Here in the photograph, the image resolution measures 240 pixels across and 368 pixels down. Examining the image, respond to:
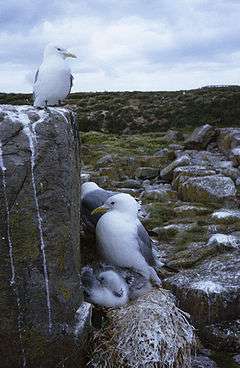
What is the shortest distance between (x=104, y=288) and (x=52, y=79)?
2179 millimetres

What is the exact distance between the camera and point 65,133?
5.12 meters

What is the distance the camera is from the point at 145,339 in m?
5.22

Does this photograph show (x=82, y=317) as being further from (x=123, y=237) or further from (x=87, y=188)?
(x=87, y=188)

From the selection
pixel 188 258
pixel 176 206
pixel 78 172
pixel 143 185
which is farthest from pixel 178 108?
pixel 78 172

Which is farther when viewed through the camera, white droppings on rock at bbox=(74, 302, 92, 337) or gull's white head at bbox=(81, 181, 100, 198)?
gull's white head at bbox=(81, 181, 100, 198)

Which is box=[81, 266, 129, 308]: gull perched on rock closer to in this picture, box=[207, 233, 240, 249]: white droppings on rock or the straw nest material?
the straw nest material

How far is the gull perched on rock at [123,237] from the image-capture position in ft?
A: 20.2

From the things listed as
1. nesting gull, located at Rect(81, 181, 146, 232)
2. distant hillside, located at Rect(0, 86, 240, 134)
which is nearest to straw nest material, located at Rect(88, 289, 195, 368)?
nesting gull, located at Rect(81, 181, 146, 232)

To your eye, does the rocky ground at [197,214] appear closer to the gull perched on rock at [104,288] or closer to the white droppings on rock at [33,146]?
the gull perched on rock at [104,288]

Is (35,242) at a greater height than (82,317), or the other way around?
(35,242)

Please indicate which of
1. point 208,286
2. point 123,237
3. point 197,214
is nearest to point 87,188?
point 123,237

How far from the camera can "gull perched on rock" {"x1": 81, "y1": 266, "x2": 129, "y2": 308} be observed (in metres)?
5.85

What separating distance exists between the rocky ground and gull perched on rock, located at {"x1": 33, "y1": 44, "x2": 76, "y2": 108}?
2.38 meters

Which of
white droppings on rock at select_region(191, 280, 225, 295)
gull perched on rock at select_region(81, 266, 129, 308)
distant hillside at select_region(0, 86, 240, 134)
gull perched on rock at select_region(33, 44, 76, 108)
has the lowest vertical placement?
distant hillside at select_region(0, 86, 240, 134)
